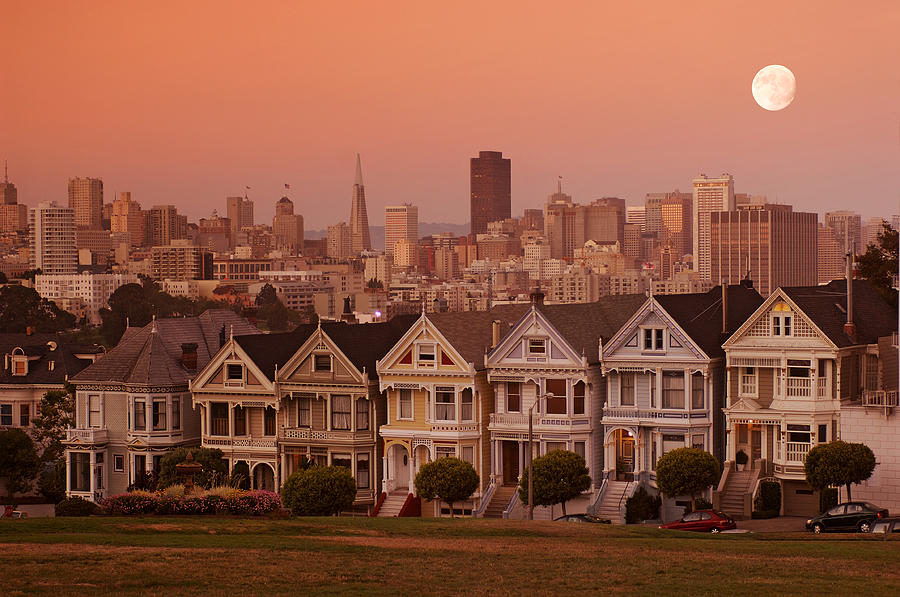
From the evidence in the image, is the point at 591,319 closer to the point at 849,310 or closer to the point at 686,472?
the point at 686,472

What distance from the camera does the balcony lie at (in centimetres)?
7125

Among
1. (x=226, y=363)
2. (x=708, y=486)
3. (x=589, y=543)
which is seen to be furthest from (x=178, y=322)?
(x=589, y=543)

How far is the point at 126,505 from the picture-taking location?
49188 millimetres

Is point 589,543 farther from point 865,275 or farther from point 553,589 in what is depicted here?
point 865,275

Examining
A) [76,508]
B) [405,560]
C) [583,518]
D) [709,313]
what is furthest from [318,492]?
[405,560]

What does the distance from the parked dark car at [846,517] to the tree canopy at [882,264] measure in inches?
863

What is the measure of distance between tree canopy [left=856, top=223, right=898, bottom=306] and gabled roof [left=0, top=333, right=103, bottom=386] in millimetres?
41338

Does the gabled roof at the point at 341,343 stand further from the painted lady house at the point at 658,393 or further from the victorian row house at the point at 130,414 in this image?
the painted lady house at the point at 658,393

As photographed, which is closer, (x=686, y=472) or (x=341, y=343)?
(x=686, y=472)

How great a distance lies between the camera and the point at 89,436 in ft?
234

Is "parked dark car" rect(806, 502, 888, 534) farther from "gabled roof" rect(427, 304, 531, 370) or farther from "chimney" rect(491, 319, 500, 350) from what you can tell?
"chimney" rect(491, 319, 500, 350)

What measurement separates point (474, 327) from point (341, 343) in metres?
5.80

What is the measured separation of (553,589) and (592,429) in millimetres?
28484

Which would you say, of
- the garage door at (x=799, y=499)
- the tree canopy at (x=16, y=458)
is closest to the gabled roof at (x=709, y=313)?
the garage door at (x=799, y=499)
